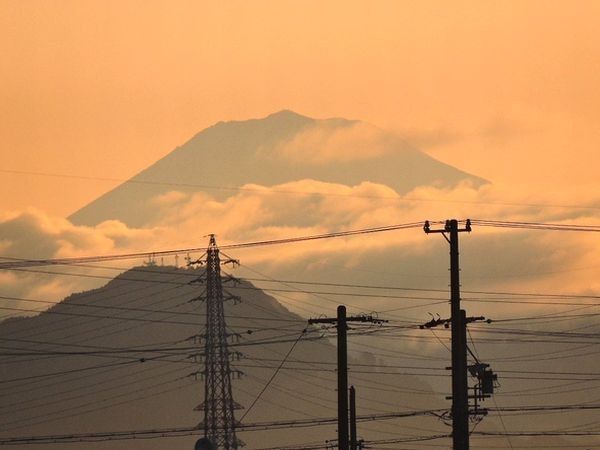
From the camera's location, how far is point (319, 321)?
10994 cm

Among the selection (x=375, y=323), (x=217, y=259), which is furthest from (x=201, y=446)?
(x=217, y=259)

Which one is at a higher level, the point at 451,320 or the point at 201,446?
the point at 451,320

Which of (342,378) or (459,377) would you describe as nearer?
(342,378)

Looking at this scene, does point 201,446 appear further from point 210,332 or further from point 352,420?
point 210,332

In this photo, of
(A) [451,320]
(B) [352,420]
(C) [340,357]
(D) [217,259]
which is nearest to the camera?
(C) [340,357]

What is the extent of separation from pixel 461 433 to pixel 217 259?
7442cm

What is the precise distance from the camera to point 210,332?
611 feet

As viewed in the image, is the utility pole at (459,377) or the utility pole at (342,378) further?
the utility pole at (459,377)

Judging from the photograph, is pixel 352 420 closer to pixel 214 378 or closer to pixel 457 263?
pixel 457 263

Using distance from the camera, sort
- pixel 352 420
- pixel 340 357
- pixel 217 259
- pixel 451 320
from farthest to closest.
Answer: pixel 217 259 → pixel 352 420 → pixel 451 320 → pixel 340 357

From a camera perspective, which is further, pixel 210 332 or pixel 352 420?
pixel 210 332

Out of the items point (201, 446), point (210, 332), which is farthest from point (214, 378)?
point (201, 446)

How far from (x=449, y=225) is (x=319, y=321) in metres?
9.68

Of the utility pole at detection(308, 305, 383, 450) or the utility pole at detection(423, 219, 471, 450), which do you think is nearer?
the utility pole at detection(308, 305, 383, 450)
